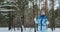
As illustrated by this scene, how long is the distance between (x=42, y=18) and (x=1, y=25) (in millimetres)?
1931

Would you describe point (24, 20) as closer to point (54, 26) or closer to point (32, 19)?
point (32, 19)

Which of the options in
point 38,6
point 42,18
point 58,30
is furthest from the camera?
point 58,30

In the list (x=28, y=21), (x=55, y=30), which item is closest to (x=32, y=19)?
(x=28, y=21)

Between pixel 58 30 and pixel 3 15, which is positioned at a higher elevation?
pixel 3 15

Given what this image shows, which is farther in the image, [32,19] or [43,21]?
[32,19]

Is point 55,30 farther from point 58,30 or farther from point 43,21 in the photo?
point 43,21

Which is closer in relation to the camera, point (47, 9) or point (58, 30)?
point (47, 9)

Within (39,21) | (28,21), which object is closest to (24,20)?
Answer: (28,21)

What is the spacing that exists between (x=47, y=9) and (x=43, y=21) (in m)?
1.09

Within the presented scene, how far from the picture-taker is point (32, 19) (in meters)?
5.98

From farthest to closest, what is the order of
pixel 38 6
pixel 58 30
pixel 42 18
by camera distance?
pixel 58 30
pixel 38 6
pixel 42 18

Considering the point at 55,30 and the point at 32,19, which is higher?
the point at 32,19

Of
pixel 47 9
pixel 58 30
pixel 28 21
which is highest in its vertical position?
pixel 47 9

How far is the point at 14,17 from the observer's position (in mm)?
6074
